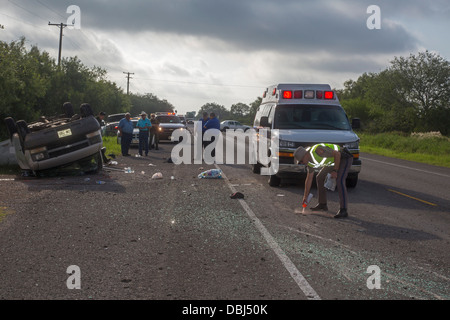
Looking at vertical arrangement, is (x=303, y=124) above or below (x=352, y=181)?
above

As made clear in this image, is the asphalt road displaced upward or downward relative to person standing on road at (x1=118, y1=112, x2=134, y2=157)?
downward

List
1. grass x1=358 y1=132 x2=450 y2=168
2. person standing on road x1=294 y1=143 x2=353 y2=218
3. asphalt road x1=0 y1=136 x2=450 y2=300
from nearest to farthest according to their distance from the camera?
1. asphalt road x1=0 y1=136 x2=450 y2=300
2. person standing on road x1=294 y1=143 x2=353 y2=218
3. grass x1=358 y1=132 x2=450 y2=168

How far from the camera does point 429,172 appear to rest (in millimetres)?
18234

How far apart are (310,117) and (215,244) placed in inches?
288

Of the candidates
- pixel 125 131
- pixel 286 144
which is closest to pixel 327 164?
pixel 286 144

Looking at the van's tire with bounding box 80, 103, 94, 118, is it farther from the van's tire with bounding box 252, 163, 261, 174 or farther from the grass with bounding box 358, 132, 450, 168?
the grass with bounding box 358, 132, 450, 168

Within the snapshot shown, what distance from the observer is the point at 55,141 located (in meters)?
13.5

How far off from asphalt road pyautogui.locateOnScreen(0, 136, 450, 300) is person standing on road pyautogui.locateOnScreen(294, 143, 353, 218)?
0.33 m

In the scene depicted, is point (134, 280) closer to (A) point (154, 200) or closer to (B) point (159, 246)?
(B) point (159, 246)

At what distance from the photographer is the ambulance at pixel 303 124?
39.4 feet

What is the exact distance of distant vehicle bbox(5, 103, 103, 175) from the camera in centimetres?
1339

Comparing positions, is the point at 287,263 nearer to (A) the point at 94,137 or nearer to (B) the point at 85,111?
(A) the point at 94,137

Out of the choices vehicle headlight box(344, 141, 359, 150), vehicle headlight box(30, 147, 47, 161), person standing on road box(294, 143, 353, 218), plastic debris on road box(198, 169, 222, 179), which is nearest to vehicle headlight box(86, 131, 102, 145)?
vehicle headlight box(30, 147, 47, 161)

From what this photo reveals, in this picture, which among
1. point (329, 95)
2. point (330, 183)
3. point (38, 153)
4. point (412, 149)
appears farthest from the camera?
point (412, 149)
